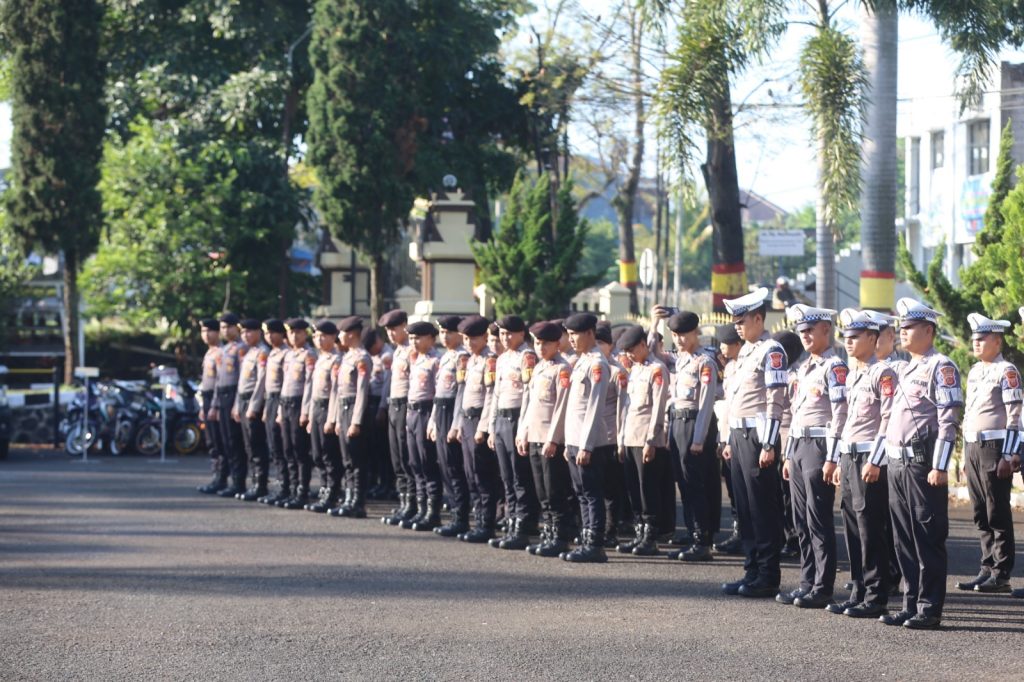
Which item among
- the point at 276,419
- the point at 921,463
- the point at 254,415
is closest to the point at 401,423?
the point at 276,419

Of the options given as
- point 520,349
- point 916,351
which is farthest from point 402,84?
point 916,351

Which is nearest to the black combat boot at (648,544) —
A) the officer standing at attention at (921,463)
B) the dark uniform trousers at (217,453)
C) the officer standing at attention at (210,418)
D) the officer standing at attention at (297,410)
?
the officer standing at attention at (921,463)

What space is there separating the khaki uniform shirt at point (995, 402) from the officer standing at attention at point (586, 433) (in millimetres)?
2880

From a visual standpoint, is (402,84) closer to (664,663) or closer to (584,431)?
(584,431)

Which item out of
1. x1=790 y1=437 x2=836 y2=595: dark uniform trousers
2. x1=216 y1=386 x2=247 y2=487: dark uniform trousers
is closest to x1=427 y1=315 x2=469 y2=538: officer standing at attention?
x1=216 y1=386 x2=247 y2=487: dark uniform trousers

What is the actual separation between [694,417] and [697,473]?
45cm

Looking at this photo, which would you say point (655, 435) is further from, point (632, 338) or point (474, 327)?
point (474, 327)

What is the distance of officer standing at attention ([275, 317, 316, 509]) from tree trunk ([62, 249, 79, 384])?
13.7m

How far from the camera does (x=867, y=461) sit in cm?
941

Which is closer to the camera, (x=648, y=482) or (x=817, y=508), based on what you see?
(x=817, y=508)

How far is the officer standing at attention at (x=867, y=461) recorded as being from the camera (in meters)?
9.38

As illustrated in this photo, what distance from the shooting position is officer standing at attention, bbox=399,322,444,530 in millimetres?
14375

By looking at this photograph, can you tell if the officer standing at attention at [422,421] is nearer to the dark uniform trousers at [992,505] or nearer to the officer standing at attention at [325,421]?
the officer standing at attention at [325,421]

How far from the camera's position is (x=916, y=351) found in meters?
9.26
